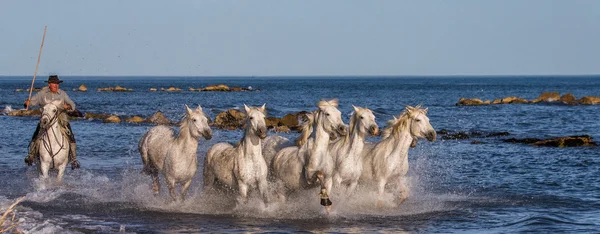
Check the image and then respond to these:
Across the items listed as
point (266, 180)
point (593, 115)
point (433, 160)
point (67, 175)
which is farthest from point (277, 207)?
point (593, 115)

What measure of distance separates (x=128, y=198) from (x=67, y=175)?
435 cm

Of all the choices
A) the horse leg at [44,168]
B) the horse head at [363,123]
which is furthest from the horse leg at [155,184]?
the horse head at [363,123]

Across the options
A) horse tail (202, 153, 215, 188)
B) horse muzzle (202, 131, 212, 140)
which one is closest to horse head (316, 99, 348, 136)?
horse muzzle (202, 131, 212, 140)

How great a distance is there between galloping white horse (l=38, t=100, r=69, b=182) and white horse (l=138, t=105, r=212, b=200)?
224cm

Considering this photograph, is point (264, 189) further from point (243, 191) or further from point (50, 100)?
point (50, 100)

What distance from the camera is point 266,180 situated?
13.5 m

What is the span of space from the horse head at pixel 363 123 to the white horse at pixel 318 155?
0.41 meters

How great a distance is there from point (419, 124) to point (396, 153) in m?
0.63

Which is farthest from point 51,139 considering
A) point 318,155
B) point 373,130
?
point 373,130

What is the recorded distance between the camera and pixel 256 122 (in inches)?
506

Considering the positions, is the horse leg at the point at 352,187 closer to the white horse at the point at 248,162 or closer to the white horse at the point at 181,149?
the white horse at the point at 248,162

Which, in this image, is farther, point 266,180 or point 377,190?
point 377,190

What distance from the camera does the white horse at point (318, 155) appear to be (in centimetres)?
1293

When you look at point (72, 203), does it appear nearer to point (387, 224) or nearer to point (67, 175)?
point (67, 175)
